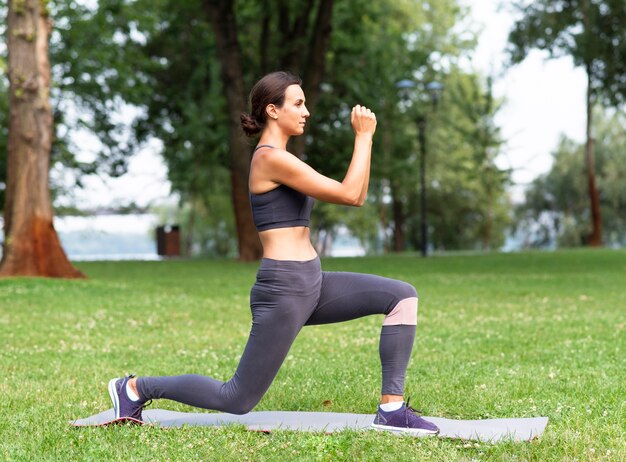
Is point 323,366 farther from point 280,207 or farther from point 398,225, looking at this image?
point 398,225

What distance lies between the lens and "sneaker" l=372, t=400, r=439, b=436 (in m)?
5.34

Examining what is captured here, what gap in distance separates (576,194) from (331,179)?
5166 cm

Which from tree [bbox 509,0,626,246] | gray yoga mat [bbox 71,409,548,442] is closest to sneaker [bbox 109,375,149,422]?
gray yoga mat [bbox 71,409,548,442]

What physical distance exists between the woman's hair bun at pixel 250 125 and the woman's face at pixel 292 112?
0.52 feet

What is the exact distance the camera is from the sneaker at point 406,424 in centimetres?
534

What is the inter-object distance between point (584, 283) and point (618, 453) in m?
14.5

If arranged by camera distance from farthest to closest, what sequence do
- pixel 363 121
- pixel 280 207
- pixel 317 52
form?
pixel 317 52
pixel 280 207
pixel 363 121

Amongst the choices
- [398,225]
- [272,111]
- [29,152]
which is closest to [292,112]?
[272,111]

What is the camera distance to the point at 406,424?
211 inches

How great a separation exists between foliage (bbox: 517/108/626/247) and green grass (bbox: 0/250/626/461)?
116ft

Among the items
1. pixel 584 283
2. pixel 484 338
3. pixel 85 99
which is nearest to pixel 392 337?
pixel 484 338

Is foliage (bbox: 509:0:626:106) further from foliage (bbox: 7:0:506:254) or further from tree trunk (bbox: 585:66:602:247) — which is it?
tree trunk (bbox: 585:66:602:247)

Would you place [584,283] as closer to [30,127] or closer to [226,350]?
[226,350]

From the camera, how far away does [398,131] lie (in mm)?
42656
